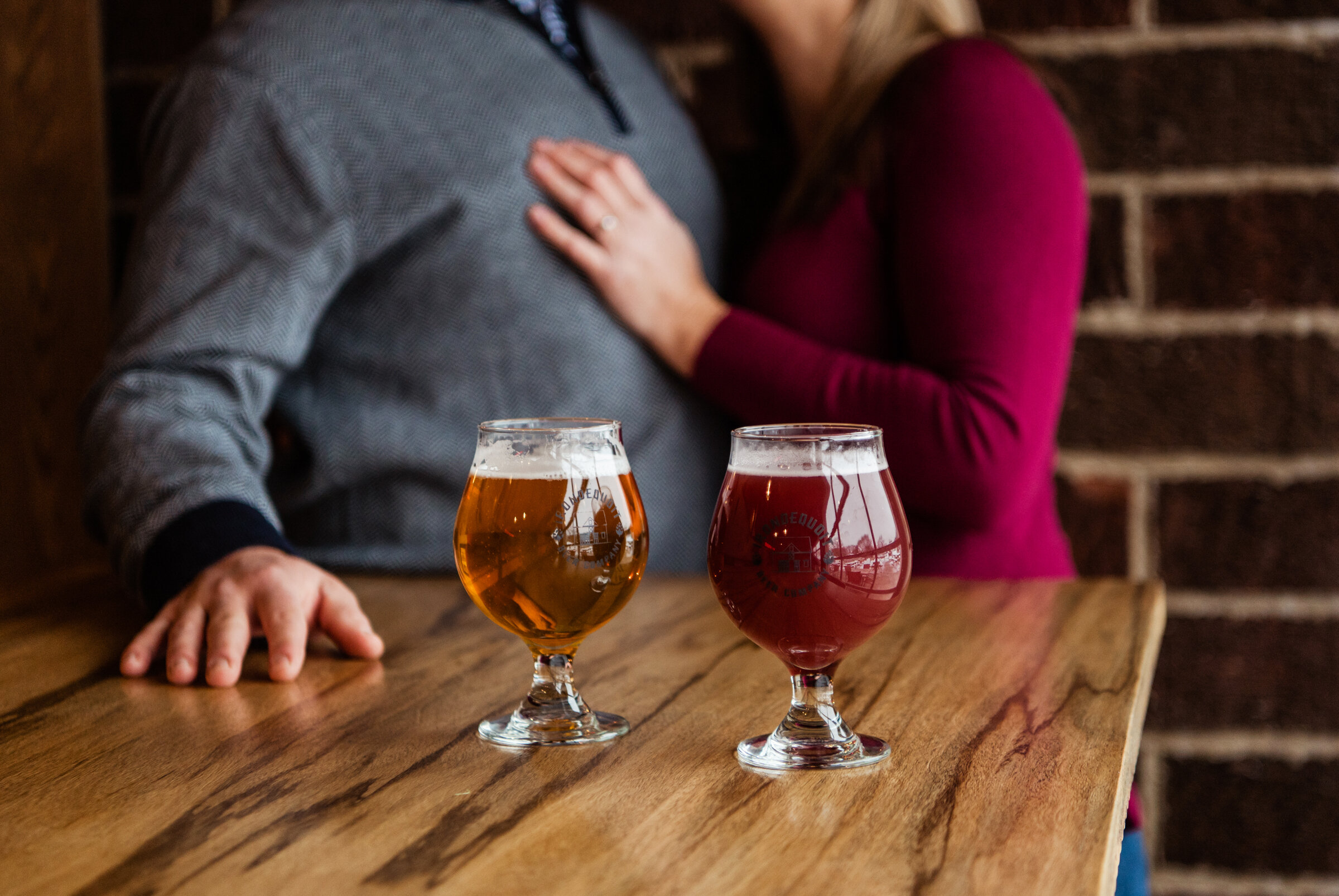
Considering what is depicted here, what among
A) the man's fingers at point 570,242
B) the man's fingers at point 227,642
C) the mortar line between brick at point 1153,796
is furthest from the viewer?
the mortar line between brick at point 1153,796

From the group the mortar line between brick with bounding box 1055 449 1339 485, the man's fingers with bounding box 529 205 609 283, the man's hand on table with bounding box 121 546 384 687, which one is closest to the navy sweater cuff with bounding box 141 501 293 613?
the man's hand on table with bounding box 121 546 384 687

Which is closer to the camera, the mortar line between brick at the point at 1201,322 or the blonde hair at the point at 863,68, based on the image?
the blonde hair at the point at 863,68

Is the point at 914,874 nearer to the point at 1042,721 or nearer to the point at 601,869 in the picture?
the point at 601,869

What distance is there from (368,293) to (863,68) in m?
0.64

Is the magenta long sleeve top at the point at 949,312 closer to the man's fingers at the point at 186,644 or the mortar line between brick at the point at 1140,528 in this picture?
the mortar line between brick at the point at 1140,528

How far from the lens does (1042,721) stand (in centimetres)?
73

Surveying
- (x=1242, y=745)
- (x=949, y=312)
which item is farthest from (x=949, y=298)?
(x=1242, y=745)

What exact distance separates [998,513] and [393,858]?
2.87ft

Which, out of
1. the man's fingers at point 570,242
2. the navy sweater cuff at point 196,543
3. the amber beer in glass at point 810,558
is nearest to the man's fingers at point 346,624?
the navy sweater cuff at point 196,543

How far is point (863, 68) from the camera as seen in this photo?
1420 mm

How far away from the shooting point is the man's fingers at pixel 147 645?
34.8 inches

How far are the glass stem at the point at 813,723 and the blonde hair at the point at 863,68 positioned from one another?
78 centimetres

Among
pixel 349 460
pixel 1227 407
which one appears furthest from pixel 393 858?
pixel 1227 407

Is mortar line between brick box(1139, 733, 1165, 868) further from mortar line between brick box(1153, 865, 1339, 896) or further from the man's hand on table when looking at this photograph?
the man's hand on table
